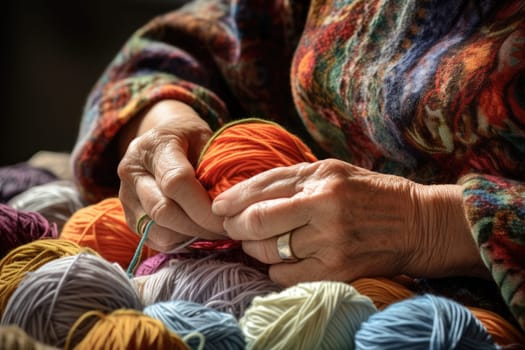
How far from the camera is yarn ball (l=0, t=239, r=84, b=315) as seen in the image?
0.68m

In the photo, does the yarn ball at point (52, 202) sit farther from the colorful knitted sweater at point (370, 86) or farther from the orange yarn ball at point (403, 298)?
the orange yarn ball at point (403, 298)

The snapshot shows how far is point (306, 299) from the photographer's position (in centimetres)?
58

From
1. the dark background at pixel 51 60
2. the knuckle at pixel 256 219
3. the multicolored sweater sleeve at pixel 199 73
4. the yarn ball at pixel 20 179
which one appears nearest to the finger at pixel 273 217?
the knuckle at pixel 256 219

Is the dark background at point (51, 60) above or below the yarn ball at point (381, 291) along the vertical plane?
below

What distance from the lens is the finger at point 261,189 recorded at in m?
0.68

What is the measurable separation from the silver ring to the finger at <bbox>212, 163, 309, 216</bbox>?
0.15 feet

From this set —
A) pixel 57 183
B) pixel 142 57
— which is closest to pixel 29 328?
pixel 57 183

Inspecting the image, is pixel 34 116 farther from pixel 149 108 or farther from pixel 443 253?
pixel 443 253

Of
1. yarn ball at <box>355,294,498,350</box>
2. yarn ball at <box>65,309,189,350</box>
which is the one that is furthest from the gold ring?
yarn ball at <box>355,294,498,350</box>

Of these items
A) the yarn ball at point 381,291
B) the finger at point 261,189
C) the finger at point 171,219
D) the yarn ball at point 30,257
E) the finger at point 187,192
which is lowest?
the yarn ball at point 381,291

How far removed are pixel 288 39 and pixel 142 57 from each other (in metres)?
0.29

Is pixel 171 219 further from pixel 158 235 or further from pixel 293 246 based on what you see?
pixel 293 246

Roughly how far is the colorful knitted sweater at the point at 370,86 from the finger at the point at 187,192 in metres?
0.26

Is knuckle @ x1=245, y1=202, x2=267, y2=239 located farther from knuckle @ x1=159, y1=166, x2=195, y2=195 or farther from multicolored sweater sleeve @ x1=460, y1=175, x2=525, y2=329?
multicolored sweater sleeve @ x1=460, y1=175, x2=525, y2=329
